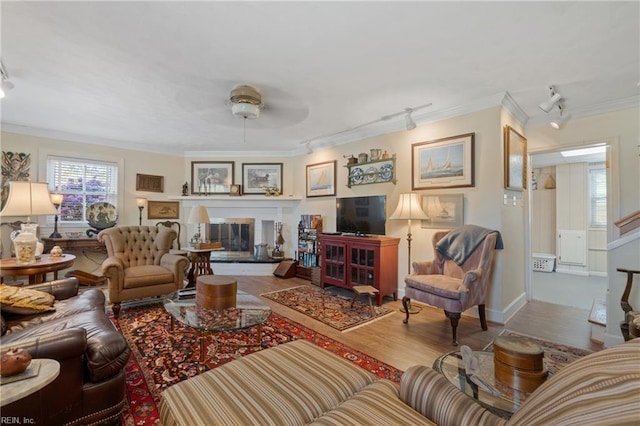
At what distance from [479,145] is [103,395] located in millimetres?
3868

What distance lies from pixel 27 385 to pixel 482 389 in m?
1.63

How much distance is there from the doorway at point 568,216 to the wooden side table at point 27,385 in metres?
5.97

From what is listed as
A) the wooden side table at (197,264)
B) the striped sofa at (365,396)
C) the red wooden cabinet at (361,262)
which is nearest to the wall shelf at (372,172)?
the red wooden cabinet at (361,262)

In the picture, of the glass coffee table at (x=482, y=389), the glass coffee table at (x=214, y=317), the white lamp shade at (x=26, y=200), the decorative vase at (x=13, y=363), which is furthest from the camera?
the white lamp shade at (x=26, y=200)

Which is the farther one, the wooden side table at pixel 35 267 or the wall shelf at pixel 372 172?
the wall shelf at pixel 372 172

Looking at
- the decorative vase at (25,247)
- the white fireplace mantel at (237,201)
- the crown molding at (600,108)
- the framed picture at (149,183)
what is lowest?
the decorative vase at (25,247)

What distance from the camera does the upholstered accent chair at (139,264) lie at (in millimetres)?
3107

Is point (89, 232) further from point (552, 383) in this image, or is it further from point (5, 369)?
point (552, 383)

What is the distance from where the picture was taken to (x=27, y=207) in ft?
8.46

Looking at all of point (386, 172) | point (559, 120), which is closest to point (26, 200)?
point (386, 172)

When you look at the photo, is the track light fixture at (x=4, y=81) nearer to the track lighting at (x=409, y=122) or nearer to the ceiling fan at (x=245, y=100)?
the ceiling fan at (x=245, y=100)

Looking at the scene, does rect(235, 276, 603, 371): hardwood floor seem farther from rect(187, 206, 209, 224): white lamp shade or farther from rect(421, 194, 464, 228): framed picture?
rect(187, 206, 209, 224): white lamp shade

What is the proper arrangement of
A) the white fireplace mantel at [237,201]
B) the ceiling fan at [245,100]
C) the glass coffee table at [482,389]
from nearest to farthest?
the glass coffee table at [482,389], the ceiling fan at [245,100], the white fireplace mantel at [237,201]

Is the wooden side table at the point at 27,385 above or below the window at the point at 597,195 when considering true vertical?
below
